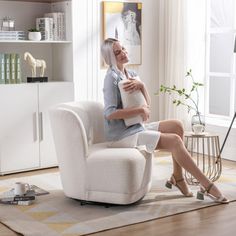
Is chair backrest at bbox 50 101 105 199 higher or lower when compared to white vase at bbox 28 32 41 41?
lower

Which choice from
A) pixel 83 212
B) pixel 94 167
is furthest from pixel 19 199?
pixel 94 167

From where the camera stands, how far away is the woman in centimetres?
398

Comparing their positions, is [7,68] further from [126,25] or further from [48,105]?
[126,25]

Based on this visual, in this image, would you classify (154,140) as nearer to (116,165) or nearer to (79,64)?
(116,165)

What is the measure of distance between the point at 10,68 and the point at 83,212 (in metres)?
1.81

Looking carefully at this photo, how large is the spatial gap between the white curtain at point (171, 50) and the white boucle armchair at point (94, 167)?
214 centimetres

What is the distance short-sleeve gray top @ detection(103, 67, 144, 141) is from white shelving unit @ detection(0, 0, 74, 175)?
3.94ft

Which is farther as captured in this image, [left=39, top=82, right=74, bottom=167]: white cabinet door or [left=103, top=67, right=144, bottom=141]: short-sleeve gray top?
[left=39, top=82, right=74, bottom=167]: white cabinet door

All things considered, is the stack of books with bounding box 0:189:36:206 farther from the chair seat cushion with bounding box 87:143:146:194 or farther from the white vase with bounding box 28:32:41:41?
the white vase with bounding box 28:32:41:41

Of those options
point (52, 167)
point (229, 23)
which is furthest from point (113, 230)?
point (229, 23)

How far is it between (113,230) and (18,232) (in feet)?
1.93

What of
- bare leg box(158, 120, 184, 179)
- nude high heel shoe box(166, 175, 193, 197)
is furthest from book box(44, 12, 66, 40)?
nude high heel shoe box(166, 175, 193, 197)

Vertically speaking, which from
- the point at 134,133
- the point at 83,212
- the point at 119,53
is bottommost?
the point at 83,212

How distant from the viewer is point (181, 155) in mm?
3965
